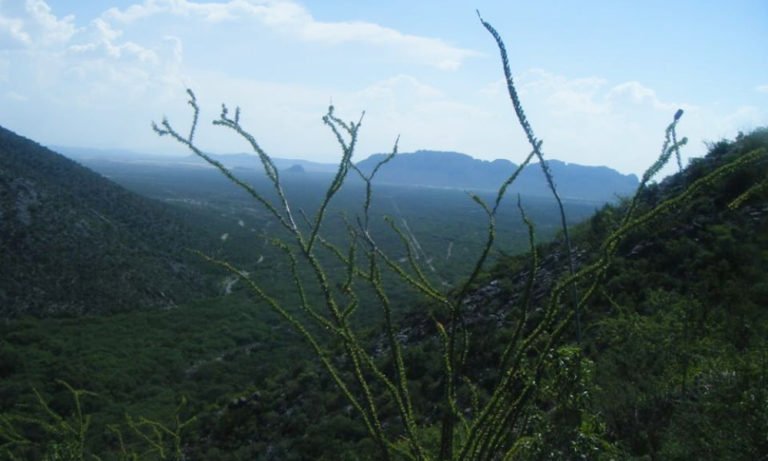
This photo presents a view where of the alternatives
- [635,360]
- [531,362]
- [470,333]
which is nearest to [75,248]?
[635,360]

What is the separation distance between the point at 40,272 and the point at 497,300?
2085cm

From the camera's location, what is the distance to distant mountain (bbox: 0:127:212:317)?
23703mm

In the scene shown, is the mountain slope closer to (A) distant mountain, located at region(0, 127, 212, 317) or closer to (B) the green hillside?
(B) the green hillside

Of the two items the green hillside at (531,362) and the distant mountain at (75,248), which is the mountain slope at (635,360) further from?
the distant mountain at (75,248)

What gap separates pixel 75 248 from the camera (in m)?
27.2

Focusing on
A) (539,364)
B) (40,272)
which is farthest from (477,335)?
(40,272)

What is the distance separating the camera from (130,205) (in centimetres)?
4012

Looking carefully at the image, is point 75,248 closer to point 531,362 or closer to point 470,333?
point 531,362

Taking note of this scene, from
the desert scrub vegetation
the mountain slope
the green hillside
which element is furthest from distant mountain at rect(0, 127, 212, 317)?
the desert scrub vegetation

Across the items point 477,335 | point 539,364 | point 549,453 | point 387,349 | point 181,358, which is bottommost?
point 181,358

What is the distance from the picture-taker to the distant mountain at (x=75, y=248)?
77.8 ft

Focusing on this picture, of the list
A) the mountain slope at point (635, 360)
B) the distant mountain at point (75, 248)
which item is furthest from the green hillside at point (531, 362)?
the distant mountain at point (75, 248)

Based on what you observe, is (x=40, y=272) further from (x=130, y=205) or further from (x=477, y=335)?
(x=477, y=335)

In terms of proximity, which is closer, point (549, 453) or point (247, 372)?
point (549, 453)
